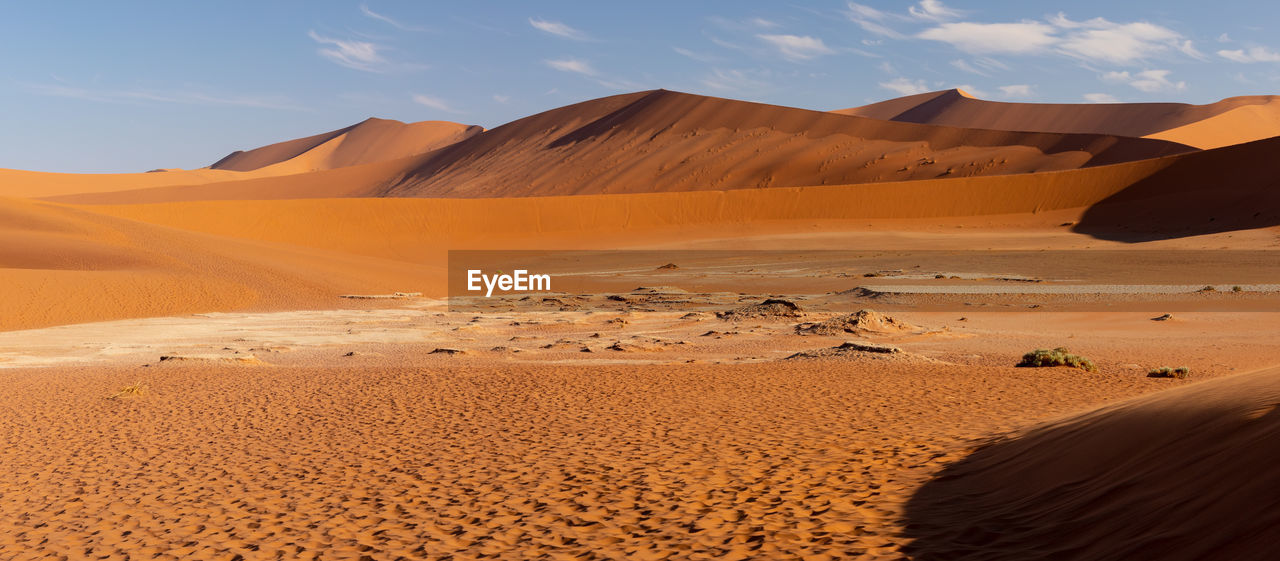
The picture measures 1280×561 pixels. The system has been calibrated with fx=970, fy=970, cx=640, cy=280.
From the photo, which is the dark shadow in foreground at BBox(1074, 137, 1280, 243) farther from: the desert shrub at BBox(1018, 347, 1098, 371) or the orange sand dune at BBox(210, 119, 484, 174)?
the orange sand dune at BBox(210, 119, 484, 174)

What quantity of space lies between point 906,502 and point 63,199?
12479 centimetres

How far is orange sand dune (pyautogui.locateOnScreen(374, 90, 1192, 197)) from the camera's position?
268 ft

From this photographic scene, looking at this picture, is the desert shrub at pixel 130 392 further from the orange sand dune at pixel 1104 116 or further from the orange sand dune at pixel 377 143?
the orange sand dune at pixel 377 143

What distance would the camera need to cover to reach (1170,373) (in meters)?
14.3

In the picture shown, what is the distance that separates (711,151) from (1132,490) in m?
92.8

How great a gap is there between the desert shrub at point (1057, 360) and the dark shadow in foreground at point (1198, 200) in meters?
31.5

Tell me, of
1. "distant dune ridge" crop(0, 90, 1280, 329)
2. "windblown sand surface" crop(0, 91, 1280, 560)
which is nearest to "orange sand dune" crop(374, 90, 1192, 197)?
"distant dune ridge" crop(0, 90, 1280, 329)

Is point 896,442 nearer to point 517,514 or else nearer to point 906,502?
point 906,502

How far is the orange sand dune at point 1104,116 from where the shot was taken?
11438cm

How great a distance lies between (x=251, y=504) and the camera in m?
8.12

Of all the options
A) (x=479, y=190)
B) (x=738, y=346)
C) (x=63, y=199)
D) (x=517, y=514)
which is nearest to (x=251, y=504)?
(x=517, y=514)

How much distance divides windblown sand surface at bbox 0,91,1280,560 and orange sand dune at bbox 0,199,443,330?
0.53 feet

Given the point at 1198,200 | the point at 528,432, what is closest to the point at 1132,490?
the point at 528,432

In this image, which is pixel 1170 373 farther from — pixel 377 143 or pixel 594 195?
pixel 377 143
